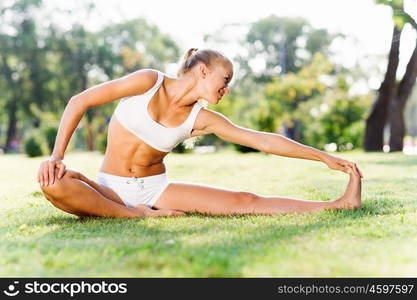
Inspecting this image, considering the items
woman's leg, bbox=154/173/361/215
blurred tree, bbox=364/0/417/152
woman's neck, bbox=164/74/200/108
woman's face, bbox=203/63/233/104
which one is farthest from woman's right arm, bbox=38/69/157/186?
blurred tree, bbox=364/0/417/152

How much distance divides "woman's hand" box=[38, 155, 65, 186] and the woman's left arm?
1574 millimetres

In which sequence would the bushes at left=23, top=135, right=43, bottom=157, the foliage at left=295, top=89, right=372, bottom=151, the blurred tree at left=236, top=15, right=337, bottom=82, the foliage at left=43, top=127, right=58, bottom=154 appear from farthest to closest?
the blurred tree at left=236, top=15, right=337, bottom=82
the foliage at left=295, top=89, right=372, bottom=151
the foliage at left=43, top=127, right=58, bottom=154
the bushes at left=23, top=135, right=43, bottom=157

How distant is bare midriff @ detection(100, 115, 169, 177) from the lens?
4.34 m

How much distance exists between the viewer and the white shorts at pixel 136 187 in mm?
4422

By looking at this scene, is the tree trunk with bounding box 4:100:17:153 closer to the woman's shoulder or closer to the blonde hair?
the blonde hair

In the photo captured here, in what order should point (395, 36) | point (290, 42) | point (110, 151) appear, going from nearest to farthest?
point (110, 151) → point (395, 36) → point (290, 42)

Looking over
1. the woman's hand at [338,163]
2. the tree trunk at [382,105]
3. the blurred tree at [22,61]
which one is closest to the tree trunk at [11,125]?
the blurred tree at [22,61]

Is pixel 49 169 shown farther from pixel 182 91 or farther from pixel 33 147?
pixel 33 147

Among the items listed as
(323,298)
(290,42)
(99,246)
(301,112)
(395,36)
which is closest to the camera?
(323,298)

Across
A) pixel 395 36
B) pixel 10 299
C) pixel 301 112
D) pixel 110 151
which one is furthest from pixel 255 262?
pixel 301 112

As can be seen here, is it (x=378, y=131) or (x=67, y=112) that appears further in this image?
(x=378, y=131)

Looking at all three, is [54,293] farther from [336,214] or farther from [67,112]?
[336,214]

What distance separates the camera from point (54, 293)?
2584mm

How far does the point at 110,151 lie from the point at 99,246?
4.54ft
